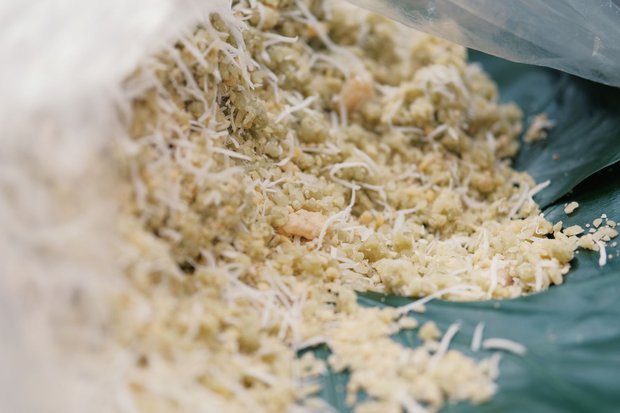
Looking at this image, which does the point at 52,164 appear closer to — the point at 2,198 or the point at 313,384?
the point at 2,198

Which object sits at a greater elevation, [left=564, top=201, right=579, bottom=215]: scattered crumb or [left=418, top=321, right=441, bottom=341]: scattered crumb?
[left=418, top=321, right=441, bottom=341]: scattered crumb

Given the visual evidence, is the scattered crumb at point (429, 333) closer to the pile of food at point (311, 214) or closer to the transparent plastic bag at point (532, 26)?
the pile of food at point (311, 214)

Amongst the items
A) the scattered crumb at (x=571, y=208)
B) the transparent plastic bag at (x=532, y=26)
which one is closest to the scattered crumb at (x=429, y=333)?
the scattered crumb at (x=571, y=208)

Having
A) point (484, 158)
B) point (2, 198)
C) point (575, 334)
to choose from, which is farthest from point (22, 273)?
point (484, 158)

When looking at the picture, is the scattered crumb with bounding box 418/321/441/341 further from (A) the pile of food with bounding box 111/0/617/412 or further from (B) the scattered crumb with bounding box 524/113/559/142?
(B) the scattered crumb with bounding box 524/113/559/142

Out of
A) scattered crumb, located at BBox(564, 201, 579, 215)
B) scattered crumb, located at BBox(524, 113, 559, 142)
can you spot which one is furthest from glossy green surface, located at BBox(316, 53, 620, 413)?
scattered crumb, located at BBox(524, 113, 559, 142)

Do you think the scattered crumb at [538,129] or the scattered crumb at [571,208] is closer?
the scattered crumb at [571,208]
